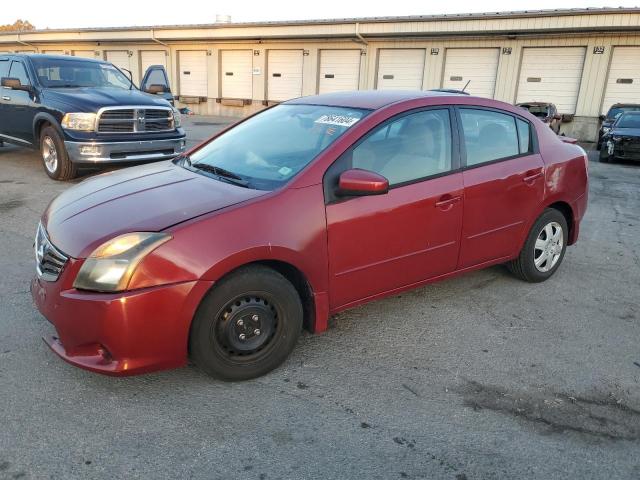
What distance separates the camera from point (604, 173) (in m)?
11.5

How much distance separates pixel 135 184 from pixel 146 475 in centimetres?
183

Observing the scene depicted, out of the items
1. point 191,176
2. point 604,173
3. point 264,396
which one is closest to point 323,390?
point 264,396

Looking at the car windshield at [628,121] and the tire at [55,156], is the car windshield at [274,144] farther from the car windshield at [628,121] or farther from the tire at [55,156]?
the car windshield at [628,121]

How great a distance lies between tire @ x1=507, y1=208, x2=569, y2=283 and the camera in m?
4.38

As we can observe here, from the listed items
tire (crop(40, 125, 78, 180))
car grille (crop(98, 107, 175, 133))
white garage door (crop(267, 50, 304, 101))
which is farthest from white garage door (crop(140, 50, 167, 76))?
car grille (crop(98, 107, 175, 133))

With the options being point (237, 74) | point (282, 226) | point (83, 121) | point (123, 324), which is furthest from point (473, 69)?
point (123, 324)

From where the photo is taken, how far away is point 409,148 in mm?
3525

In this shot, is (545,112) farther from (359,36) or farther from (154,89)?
(154,89)

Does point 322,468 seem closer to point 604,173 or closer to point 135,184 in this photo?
point 135,184

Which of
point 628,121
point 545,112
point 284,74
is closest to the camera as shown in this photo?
point 628,121

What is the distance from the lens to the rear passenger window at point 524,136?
4.22 meters

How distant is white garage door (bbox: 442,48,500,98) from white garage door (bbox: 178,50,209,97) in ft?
42.1

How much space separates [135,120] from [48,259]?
5609mm

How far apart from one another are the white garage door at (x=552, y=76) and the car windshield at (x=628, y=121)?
571cm
